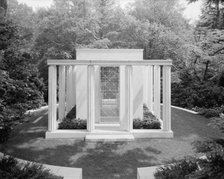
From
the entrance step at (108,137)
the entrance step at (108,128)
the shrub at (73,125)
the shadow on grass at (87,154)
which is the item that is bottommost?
the shadow on grass at (87,154)

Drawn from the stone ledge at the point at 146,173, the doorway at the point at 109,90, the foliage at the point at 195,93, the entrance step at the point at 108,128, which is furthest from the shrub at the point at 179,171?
the foliage at the point at 195,93

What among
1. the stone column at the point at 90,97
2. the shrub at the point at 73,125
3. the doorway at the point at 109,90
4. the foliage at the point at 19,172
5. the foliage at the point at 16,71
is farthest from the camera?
the doorway at the point at 109,90

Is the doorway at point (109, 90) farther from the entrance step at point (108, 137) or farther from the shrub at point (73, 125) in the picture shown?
the entrance step at point (108, 137)

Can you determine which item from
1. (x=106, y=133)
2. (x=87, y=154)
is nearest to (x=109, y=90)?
(x=106, y=133)

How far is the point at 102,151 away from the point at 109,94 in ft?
11.4

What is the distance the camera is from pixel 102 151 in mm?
8688

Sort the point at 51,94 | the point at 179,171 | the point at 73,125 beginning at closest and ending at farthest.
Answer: the point at 179,171
the point at 51,94
the point at 73,125

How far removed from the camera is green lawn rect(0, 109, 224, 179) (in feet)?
24.3

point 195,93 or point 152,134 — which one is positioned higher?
point 195,93

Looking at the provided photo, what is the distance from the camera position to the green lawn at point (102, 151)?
7415 millimetres

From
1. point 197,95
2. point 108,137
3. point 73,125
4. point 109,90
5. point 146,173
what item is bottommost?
point 146,173

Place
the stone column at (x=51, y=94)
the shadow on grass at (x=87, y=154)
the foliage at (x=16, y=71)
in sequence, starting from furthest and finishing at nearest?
the stone column at (x=51, y=94), the shadow on grass at (x=87, y=154), the foliage at (x=16, y=71)

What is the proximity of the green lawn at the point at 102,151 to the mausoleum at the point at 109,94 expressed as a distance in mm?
558

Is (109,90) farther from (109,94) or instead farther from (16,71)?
(16,71)
